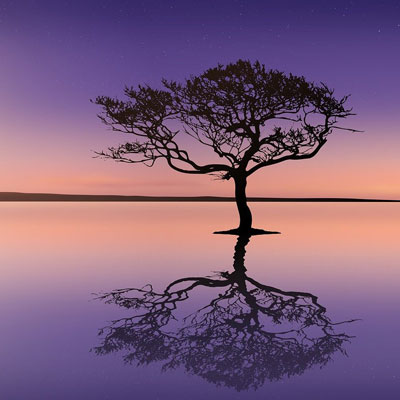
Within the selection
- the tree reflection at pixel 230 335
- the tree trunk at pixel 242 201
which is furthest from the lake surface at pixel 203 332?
the tree trunk at pixel 242 201

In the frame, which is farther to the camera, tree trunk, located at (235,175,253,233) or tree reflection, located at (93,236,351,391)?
tree trunk, located at (235,175,253,233)

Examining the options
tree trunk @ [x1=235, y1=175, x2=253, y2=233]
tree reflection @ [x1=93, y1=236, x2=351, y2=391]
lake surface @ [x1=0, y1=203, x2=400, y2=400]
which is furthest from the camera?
tree trunk @ [x1=235, y1=175, x2=253, y2=233]

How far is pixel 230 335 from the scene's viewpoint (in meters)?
12.9

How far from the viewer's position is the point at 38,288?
65.9ft

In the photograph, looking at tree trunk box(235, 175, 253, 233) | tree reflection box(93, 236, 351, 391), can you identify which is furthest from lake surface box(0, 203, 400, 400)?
tree trunk box(235, 175, 253, 233)

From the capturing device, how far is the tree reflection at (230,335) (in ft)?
34.8

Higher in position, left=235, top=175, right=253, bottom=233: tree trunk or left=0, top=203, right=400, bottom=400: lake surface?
left=235, top=175, right=253, bottom=233: tree trunk

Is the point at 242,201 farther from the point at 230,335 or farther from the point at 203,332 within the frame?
the point at 230,335

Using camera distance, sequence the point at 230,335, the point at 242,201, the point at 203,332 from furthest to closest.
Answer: the point at 242,201 < the point at 203,332 < the point at 230,335

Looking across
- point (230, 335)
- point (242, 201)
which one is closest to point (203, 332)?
point (230, 335)

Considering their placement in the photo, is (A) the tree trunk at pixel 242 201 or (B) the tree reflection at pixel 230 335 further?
(A) the tree trunk at pixel 242 201

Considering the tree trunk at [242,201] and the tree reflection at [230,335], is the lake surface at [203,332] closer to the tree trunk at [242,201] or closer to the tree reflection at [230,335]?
the tree reflection at [230,335]

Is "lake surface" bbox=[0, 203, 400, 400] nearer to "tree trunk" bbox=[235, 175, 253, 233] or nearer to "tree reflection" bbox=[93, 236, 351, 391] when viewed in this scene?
"tree reflection" bbox=[93, 236, 351, 391]

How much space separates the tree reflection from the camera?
10.6 metres
